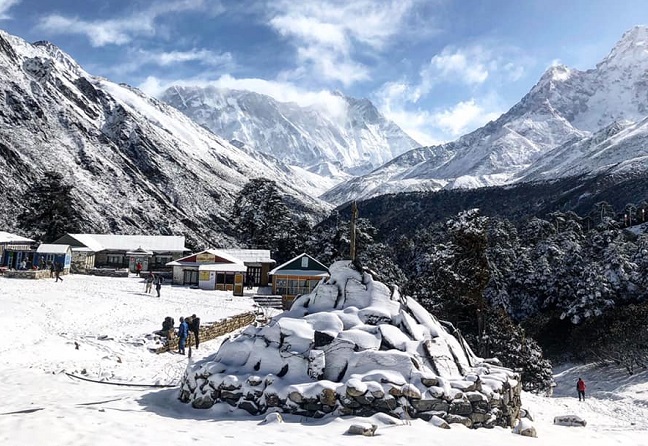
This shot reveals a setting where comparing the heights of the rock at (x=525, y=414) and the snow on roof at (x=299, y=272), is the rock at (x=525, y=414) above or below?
below

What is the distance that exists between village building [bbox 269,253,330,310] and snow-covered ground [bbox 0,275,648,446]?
14.4 meters

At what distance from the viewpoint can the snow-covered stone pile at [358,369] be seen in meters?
9.63

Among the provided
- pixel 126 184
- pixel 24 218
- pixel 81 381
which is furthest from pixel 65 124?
pixel 81 381

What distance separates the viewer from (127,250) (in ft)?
188

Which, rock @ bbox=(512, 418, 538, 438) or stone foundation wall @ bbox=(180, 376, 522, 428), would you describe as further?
stone foundation wall @ bbox=(180, 376, 522, 428)

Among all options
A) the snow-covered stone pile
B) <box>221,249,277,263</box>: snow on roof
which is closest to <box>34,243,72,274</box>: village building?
<box>221,249,277,263</box>: snow on roof

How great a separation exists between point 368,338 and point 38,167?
12389 cm

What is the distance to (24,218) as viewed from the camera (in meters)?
64.9

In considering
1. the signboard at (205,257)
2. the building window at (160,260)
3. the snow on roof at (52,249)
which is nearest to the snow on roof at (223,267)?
the signboard at (205,257)

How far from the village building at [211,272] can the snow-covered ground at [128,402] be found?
52.0 ft

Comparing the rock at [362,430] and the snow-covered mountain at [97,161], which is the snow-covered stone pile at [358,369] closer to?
the rock at [362,430]

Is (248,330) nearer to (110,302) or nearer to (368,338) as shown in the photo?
(368,338)

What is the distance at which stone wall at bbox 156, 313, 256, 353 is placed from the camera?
1981 cm

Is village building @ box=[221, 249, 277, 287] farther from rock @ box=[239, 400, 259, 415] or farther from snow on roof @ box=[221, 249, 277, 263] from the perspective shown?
rock @ box=[239, 400, 259, 415]
